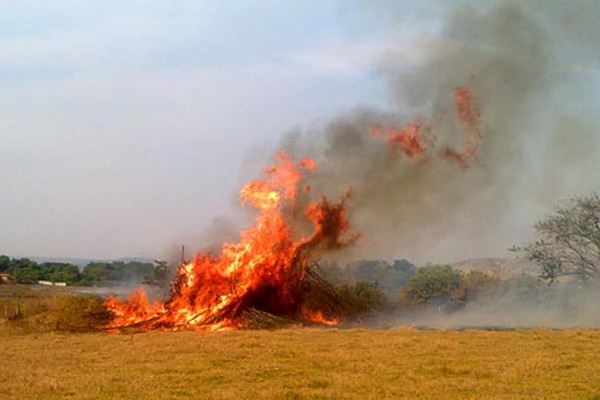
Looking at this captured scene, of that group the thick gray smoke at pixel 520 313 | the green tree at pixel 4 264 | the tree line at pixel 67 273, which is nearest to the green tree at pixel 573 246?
the thick gray smoke at pixel 520 313

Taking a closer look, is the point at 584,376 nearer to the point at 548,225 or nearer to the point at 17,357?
the point at 17,357

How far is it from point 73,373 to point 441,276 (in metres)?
41.0

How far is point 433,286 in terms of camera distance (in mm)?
53438

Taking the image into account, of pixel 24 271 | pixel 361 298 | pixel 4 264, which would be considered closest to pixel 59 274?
pixel 24 271

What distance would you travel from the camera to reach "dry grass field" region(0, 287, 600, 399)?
14492mm

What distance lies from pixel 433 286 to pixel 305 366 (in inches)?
1460

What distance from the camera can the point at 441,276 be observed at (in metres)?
54.3

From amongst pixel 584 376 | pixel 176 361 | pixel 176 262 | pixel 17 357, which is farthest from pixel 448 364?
pixel 176 262

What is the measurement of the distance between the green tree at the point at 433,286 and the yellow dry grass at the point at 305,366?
2526cm

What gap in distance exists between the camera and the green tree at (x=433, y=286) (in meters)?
51.7

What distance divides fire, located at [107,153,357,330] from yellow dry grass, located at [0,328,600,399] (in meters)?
4.75

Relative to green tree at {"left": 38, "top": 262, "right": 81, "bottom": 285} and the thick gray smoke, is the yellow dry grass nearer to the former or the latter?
the thick gray smoke

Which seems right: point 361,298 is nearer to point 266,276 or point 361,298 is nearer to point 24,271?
point 266,276

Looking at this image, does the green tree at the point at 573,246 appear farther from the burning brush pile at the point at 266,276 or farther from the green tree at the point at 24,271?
the green tree at the point at 24,271
